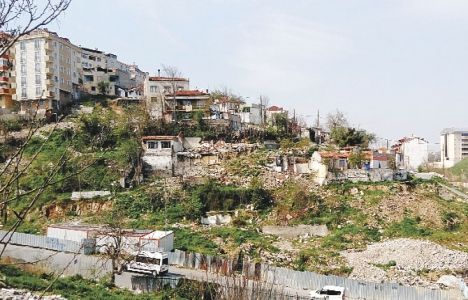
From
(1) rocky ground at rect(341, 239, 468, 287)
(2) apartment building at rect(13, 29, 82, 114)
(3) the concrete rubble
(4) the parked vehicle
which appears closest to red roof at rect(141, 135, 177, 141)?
(2) apartment building at rect(13, 29, 82, 114)

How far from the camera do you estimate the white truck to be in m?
25.7

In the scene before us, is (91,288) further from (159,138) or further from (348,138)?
(348,138)

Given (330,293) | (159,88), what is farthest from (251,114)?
(330,293)

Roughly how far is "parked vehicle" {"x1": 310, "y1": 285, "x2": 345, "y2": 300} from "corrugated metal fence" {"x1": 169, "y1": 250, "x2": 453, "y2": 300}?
101 centimetres

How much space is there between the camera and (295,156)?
154 feet

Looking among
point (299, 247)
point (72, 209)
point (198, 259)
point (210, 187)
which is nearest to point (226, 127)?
point (210, 187)

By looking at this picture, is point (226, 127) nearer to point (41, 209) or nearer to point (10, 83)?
point (41, 209)

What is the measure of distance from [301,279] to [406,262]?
7291 millimetres

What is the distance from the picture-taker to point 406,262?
29.6 metres

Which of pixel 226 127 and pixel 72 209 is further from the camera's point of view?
pixel 226 127

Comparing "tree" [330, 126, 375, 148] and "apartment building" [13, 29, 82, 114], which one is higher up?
"apartment building" [13, 29, 82, 114]

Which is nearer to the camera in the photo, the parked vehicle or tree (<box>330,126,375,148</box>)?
the parked vehicle

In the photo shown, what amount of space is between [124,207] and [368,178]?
18206 mm

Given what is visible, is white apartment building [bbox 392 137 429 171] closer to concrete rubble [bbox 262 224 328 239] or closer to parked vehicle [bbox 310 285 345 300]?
concrete rubble [bbox 262 224 328 239]
